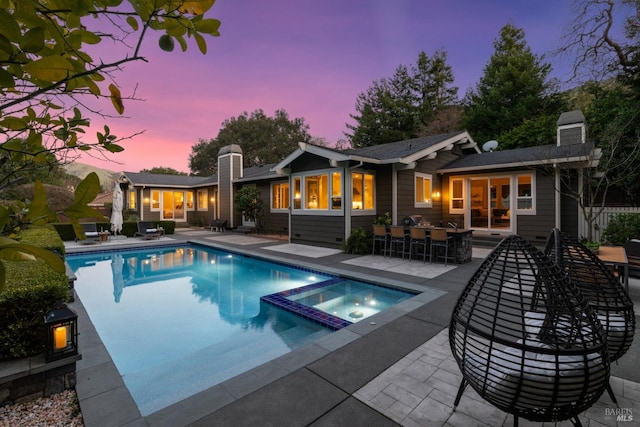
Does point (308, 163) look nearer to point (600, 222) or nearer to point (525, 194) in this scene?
point (525, 194)

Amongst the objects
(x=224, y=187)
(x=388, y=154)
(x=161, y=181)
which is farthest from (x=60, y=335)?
(x=161, y=181)

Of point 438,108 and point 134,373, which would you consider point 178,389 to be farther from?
Answer: point 438,108

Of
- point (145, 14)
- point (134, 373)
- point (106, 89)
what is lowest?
point (134, 373)

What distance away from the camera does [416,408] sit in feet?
7.51

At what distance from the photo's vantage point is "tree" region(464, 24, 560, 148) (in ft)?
61.5

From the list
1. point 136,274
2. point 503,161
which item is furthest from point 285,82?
point 136,274

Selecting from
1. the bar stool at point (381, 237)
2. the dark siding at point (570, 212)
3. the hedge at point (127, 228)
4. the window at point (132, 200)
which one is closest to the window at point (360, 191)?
the bar stool at point (381, 237)

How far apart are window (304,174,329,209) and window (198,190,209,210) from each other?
9924 mm

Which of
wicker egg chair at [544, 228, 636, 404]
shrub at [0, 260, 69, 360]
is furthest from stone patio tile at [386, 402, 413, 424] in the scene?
shrub at [0, 260, 69, 360]

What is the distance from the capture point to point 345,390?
8.23 feet

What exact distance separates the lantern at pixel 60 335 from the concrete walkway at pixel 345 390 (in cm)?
29

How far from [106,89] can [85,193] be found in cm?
54

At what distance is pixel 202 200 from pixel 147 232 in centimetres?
639

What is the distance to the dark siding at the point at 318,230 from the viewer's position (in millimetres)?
9898
